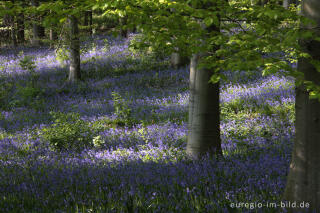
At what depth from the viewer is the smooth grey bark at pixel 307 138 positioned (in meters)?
2.97

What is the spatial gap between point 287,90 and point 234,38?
7.52 m

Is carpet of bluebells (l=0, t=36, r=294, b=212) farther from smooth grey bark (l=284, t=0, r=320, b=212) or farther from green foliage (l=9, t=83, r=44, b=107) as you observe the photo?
smooth grey bark (l=284, t=0, r=320, b=212)

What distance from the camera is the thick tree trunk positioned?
16.7 feet

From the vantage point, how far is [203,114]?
202 inches

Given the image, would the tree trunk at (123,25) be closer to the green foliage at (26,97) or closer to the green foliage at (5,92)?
the green foliage at (26,97)

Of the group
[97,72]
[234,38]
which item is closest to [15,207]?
[234,38]

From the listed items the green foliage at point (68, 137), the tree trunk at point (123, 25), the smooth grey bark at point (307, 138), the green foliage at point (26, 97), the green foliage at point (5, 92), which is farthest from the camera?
the green foliage at point (5, 92)

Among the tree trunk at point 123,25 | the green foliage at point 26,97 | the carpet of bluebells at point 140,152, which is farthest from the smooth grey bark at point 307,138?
the green foliage at point 26,97

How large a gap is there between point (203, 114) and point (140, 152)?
1.61m

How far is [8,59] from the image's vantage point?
22.2m

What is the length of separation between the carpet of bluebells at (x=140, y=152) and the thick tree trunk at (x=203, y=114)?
0.30 metres

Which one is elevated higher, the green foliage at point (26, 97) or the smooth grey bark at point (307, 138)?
the smooth grey bark at point (307, 138)

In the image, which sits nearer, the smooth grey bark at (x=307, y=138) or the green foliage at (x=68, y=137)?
the smooth grey bark at (x=307, y=138)

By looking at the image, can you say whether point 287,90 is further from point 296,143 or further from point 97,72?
point 97,72
